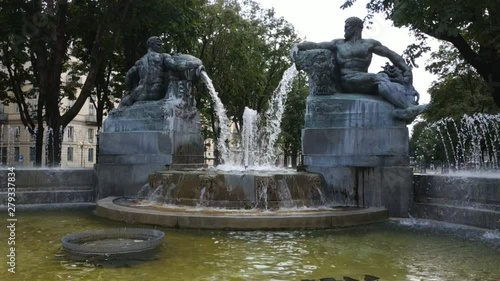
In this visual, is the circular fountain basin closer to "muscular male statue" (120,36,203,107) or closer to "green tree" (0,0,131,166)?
"muscular male statue" (120,36,203,107)

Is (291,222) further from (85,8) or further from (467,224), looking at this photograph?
(85,8)

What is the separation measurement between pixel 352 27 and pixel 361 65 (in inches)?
32.9

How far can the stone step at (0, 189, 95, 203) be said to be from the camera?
460 inches

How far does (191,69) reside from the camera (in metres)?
12.6

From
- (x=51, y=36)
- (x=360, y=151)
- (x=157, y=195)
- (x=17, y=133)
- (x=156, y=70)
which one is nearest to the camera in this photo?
(x=157, y=195)

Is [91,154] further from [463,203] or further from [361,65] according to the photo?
[463,203]

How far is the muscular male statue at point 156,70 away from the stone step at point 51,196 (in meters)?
2.43

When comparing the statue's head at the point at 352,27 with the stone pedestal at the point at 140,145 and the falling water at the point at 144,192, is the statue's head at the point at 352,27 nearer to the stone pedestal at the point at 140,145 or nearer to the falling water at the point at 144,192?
the stone pedestal at the point at 140,145

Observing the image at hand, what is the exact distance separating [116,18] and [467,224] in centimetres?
1298

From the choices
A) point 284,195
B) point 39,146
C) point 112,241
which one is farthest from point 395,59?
point 39,146

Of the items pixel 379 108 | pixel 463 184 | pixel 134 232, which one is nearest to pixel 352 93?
pixel 379 108

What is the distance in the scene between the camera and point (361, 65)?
11094 mm

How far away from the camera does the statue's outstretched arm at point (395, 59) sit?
10.8 m

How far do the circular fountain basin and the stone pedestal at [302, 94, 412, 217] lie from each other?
0.66m
